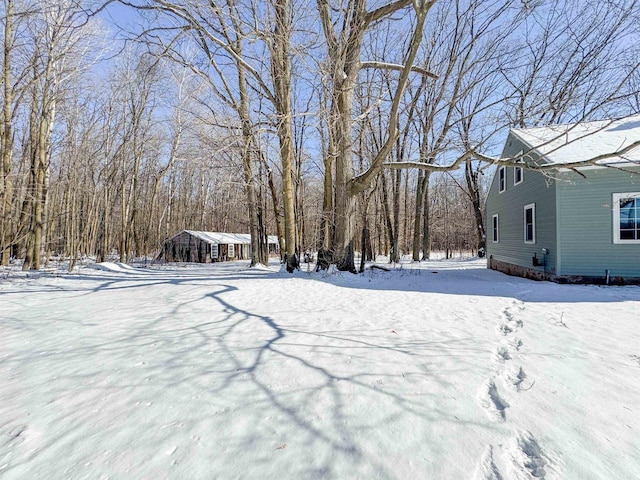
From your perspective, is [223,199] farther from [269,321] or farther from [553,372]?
[553,372]

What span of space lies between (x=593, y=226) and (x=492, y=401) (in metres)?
9.05

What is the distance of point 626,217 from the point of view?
831cm

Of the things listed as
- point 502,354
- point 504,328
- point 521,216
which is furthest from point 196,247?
point 502,354

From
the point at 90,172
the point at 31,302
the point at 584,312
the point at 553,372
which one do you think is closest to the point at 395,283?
the point at 584,312

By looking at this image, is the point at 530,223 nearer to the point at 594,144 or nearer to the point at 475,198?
the point at 594,144

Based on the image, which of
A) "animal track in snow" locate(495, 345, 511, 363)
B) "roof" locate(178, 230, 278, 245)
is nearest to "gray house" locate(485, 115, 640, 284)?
"animal track in snow" locate(495, 345, 511, 363)

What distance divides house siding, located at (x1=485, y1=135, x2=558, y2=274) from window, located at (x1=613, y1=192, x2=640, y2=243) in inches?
55.2

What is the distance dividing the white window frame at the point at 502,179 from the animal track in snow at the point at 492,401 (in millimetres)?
12953

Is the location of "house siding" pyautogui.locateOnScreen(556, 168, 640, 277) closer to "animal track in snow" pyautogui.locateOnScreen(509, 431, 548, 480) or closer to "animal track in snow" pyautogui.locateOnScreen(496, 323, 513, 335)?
"animal track in snow" pyautogui.locateOnScreen(496, 323, 513, 335)

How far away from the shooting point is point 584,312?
511cm

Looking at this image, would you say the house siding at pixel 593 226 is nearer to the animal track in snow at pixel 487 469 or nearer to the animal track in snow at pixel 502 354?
the animal track in snow at pixel 502 354

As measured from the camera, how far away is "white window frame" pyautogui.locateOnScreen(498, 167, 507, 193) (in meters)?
13.1

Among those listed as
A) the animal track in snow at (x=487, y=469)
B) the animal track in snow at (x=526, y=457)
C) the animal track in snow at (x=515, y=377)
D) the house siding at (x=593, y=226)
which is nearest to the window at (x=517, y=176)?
the house siding at (x=593, y=226)

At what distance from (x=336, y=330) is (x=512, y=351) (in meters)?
2.08
